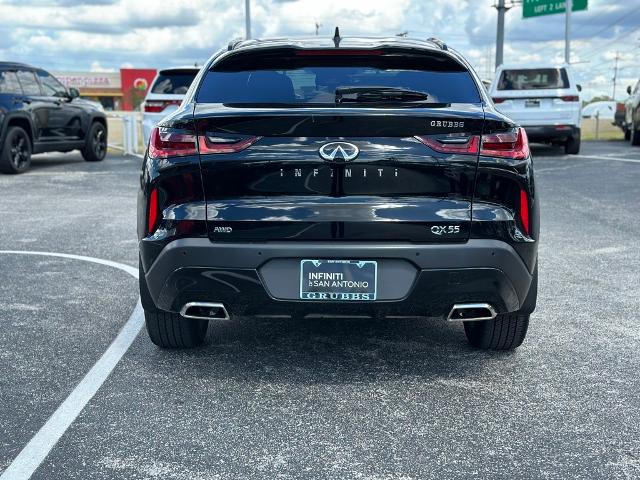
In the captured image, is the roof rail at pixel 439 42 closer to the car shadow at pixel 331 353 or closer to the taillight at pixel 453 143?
the taillight at pixel 453 143

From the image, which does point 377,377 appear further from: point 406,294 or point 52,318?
point 52,318

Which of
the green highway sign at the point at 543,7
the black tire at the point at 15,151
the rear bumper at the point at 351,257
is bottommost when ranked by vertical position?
the black tire at the point at 15,151

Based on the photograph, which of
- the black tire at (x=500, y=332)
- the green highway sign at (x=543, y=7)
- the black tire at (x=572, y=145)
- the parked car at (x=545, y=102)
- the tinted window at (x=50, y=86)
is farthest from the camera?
the green highway sign at (x=543, y=7)

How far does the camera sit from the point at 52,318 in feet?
17.3

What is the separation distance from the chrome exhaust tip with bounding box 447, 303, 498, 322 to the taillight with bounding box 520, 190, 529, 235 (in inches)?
15.8

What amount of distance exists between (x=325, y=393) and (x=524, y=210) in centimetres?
126

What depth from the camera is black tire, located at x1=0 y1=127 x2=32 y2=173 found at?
47.2ft

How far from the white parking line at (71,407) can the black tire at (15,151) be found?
9970 millimetres

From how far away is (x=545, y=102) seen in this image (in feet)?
57.5

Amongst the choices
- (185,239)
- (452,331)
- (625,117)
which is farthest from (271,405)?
(625,117)

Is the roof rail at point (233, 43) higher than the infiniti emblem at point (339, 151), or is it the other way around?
the roof rail at point (233, 43)

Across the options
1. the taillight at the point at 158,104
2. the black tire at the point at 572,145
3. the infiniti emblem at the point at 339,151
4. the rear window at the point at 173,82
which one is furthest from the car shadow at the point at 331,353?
the black tire at the point at 572,145

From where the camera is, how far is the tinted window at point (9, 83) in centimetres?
1447

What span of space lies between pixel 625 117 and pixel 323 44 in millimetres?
20816
